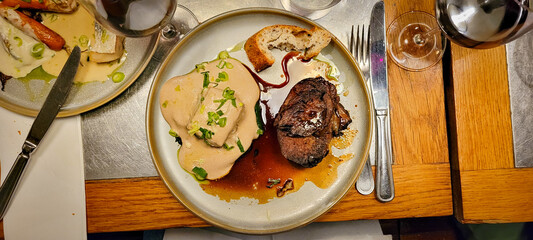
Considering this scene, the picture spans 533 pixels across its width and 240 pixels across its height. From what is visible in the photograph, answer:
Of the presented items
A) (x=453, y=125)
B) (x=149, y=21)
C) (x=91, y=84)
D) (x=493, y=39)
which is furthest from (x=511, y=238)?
(x=91, y=84)

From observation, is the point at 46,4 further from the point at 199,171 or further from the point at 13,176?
the point at 199,171

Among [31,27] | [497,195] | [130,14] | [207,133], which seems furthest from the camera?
[497,195]

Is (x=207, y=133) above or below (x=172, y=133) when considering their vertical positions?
above

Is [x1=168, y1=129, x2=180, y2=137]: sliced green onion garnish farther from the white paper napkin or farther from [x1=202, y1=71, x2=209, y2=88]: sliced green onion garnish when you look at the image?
the white paper napkin

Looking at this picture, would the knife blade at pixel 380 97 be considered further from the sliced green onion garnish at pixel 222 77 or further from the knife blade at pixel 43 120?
the knife blade at pixel 43 120

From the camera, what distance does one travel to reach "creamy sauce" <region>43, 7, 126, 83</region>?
179 centimetres

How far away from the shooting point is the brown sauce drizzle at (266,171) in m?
1.79

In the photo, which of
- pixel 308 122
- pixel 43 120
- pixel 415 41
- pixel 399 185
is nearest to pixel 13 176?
pixel 43 120

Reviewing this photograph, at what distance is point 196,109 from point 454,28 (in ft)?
3.94

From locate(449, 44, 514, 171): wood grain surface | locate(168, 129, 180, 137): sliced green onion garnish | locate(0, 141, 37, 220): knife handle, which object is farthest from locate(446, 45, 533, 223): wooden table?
locate(0, 141, 37, 220): knife handle

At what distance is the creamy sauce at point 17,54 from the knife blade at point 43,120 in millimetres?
153

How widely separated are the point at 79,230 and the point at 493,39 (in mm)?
2116

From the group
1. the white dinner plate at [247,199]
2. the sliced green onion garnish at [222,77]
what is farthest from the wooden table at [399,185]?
the sliced green onion garnish at [222,77]

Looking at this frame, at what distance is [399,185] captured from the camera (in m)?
1.87
